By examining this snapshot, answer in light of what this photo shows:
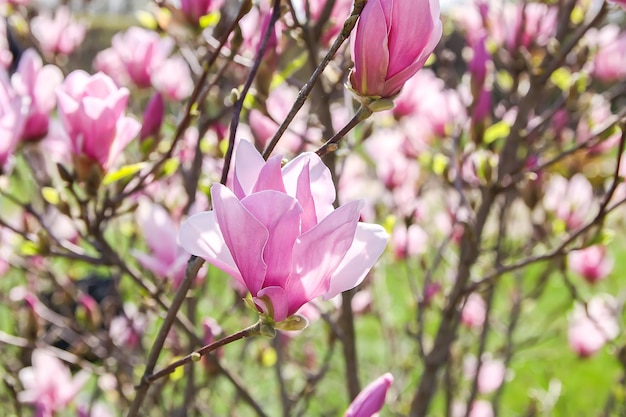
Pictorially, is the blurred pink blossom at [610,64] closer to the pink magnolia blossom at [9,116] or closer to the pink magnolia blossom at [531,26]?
the pink magnolia blossom at [531,26]

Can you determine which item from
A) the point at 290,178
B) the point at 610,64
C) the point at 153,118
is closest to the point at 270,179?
the point at 290,178

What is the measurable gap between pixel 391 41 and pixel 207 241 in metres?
0.25

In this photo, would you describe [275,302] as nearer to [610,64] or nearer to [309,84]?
[309,84]

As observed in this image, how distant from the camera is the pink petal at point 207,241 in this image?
62 centimetres

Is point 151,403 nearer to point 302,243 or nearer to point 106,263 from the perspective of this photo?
point 106,263

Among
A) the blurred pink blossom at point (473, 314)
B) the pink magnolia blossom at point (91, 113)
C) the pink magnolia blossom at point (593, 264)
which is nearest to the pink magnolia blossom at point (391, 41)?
the pink magnolia blossom at point (91, 113)

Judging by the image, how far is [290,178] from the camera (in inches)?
25.2

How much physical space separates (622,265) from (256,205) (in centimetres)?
491

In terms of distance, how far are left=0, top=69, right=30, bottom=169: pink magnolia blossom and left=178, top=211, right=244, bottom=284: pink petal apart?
0.42m

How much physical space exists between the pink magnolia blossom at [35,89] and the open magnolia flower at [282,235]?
0.57 metres

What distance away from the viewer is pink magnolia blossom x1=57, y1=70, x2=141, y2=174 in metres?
0.95

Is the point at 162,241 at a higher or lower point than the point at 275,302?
lower


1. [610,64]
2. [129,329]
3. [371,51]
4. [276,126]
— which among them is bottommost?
[129,329]

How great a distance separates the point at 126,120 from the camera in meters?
1.00
